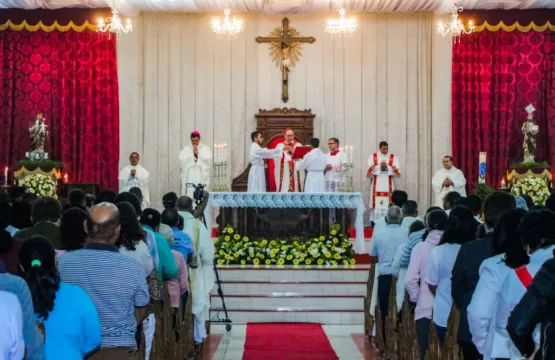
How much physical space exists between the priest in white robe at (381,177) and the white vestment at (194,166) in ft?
10.7

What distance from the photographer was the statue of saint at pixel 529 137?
17953 mm

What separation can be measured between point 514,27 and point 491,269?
14.8 meters

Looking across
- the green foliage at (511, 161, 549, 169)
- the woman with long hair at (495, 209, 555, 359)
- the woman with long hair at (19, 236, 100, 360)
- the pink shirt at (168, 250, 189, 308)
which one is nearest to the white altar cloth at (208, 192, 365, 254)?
the green foliage at (511, 161, 549, 169)

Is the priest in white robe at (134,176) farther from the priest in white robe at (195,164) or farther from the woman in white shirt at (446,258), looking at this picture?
the woman in white shirt at (446,258)

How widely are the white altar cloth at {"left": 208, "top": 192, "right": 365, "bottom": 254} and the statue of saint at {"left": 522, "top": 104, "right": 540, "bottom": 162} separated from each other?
5.47 m

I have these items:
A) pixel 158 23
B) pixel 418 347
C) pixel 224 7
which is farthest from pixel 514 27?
pixel 418 347

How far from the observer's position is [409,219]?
9.23 metres

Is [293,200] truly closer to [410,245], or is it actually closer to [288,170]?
[288,170]

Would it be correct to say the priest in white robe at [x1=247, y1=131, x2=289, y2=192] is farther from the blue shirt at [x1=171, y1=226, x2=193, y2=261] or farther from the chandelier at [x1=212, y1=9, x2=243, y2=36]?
the blue shirt at [x1=171, y1=226, x2=193, y2=261]

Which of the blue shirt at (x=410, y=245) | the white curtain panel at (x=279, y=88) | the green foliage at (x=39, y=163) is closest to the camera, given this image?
the blue shirt at (x=410, y=245)

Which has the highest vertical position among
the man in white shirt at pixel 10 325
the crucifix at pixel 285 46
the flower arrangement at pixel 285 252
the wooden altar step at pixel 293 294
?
the crucifix at pixel 285 46

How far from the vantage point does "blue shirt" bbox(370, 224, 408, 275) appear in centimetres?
897

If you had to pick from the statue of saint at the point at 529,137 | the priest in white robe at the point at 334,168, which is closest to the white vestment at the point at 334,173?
the priest in white robe at the point at 334,168

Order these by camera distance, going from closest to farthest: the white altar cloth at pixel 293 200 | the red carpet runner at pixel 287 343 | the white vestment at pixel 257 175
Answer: the red carpet runner at pixel 287 343, the white altar cloth at pixel 293 200, the white vestment at pixel 257 175
